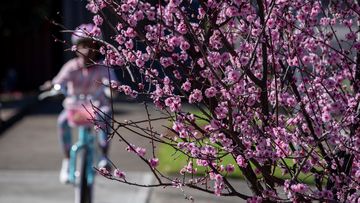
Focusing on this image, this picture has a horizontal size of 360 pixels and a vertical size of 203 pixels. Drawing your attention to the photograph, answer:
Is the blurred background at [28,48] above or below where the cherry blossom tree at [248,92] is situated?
above

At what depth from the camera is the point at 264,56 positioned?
4137 millimetres

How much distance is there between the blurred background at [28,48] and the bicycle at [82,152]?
17649mm

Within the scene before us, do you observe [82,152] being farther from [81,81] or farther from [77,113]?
[81,81]

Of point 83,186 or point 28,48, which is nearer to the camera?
point 83,186

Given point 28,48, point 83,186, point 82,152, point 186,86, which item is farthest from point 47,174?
point 28,48

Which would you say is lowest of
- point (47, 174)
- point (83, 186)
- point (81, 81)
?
point (83, 186)

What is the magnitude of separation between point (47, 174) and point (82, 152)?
8.62 feet

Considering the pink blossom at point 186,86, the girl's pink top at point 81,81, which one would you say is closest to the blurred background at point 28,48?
the girl's pink top at point 81,81

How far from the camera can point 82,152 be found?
8.82 metres

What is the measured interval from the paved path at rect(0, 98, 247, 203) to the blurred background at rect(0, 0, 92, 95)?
9433 mm

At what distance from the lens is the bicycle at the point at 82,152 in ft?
28.0

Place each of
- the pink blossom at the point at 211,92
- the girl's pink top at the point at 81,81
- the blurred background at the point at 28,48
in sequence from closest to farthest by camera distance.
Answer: the pink blossom at the point at 211,92 < the girl's pink top at the point at 81,81 < the blurred background at the point at 28,48

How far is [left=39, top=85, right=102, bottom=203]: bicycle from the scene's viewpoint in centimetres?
854

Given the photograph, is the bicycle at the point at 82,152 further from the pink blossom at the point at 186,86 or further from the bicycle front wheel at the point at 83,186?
the pink blossom at the point at 186,86
